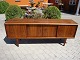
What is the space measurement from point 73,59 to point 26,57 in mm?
1783

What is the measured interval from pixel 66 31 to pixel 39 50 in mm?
1440

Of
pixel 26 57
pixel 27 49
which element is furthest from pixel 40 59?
pixel 27 49

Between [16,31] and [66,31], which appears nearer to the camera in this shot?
[16,31]

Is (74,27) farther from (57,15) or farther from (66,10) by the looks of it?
(66,10)

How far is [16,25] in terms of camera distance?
5941 millimetres

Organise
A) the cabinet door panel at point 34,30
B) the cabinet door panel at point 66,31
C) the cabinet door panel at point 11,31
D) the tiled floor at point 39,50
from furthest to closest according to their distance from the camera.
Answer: the cabinet door panel at point 66,31, the cabinet door panel at point 34,30, the cabinet door panel at point 11,31, the tiled floor at point 39,50

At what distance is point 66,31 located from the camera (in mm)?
6273

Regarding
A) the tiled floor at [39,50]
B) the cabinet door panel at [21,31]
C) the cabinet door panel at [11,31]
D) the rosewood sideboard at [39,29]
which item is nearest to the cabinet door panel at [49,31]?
the rosewood sideboard at [39,29]

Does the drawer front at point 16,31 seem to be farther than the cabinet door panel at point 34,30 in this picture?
No

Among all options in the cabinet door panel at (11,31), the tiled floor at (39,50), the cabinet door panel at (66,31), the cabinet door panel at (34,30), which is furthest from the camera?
the cabinet door panel at (66,31)

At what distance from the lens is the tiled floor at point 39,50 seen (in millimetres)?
5516

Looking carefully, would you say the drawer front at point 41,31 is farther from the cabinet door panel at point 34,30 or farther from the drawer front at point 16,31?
the drawer front at point 16,31

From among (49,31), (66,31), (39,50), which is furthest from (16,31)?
(66,31)

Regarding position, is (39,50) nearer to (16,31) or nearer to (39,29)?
(39,29)
